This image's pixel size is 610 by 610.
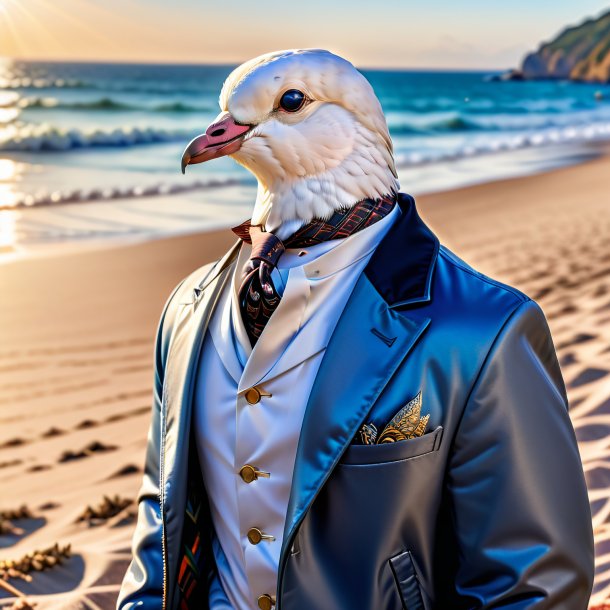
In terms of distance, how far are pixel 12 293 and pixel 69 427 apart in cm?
223

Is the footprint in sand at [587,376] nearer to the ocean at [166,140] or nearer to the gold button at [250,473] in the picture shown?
the ocean at [166,140]

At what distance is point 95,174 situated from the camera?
37.5 feet

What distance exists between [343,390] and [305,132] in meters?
0.41

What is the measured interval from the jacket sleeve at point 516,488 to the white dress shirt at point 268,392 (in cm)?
26

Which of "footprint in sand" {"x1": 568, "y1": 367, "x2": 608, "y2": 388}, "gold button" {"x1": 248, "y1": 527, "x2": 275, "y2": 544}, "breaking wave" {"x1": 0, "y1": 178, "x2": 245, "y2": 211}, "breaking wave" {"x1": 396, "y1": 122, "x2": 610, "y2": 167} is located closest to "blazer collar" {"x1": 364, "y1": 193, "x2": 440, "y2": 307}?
"gold button" {"x1": 248, "y1": 527, "x2": 275, "y2": 544}

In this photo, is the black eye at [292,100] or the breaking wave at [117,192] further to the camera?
the breaking wave at [117,192]

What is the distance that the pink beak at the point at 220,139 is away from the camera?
1373 millimetres

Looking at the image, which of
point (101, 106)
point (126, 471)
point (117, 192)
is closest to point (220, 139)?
point (126, 471)

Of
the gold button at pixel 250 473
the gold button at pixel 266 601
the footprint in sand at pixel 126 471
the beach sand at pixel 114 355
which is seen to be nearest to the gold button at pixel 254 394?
the gold button at pixel 250 473

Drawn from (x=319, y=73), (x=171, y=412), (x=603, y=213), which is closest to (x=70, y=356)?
(x=171, y=412)

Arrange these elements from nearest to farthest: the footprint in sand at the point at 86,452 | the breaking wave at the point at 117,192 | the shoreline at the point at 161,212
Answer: the footprint in sand at the point at 86,452, the shoreline at the point at 161,212, the breaking wave at the point at 117,192

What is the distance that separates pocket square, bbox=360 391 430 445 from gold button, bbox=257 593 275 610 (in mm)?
351

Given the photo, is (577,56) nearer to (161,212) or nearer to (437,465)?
(161,212)

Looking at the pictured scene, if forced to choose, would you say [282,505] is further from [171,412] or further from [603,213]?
[603,213]
